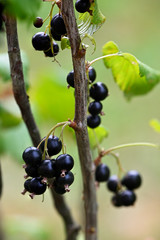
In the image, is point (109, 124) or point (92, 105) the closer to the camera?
point (92, 105)

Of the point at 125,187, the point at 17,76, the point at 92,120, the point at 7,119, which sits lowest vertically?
the point at 125,187

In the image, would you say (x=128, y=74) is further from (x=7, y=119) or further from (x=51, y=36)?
(x=7, y=119)

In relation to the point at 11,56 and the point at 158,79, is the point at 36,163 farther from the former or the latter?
the point at 158,79

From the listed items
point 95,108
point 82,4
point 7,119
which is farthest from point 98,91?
point 7,119

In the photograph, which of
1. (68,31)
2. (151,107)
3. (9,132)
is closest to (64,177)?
(68,31)

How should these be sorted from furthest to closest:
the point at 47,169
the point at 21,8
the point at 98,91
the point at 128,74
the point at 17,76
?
the point at 128,74 < the point at 98,91 < the point at 17,76 < the point at 47,169 < the point at 21,8

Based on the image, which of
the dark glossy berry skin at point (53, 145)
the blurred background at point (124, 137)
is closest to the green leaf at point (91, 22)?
the dark glossy berry skin at point (53, 145)
